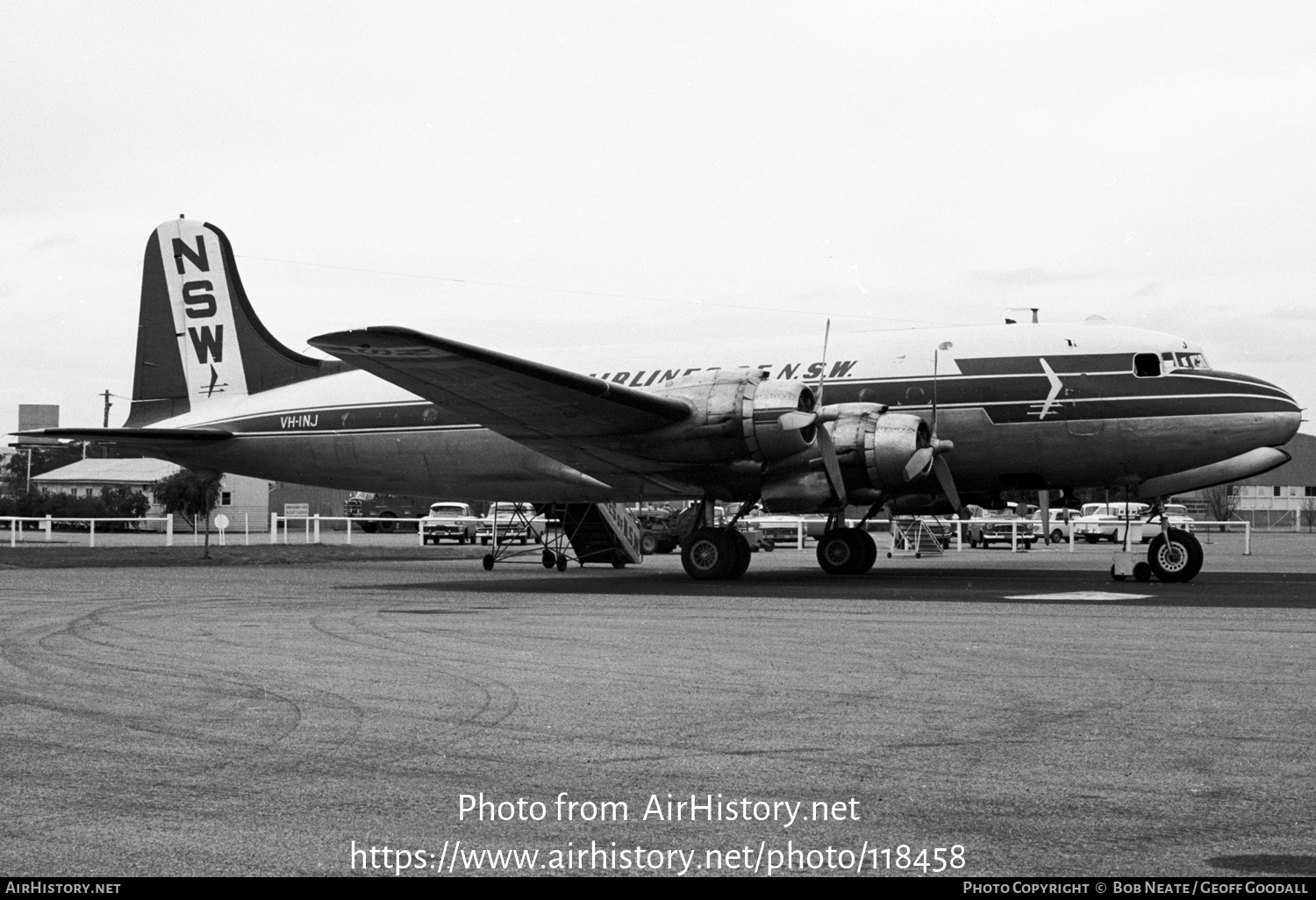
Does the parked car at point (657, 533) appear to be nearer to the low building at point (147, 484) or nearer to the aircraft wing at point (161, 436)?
the aircraft wing at point (161, 436)

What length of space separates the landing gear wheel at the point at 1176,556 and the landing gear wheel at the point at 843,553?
18.3 ft

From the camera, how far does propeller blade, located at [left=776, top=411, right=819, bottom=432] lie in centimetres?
2033

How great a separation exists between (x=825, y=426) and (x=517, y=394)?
5428 millimetres

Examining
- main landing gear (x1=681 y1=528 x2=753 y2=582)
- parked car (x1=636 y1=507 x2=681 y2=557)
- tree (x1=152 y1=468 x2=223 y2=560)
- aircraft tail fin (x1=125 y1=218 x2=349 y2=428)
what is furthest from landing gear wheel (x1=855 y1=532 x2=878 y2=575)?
tree (x1=152 y1=468 x2=223 y2=560)

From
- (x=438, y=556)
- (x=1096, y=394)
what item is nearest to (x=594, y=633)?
(x=1096, y=394)

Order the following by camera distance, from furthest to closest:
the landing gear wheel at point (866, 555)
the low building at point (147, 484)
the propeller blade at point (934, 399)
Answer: the low building at point (147, 484), the landing gear wheel at point (866, 555), the propeller blade at point (934, 399)

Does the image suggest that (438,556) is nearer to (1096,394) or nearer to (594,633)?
(1096,394)

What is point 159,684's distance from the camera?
924 centimetres

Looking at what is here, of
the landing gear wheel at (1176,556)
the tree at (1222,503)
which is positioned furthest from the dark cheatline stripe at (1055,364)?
the tree at (1222,503)

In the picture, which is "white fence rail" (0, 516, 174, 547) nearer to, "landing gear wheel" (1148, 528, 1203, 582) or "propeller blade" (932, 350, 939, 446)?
"propeller blade" (932, 350, 939, 446)

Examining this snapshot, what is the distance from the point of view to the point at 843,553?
25109 millimetres

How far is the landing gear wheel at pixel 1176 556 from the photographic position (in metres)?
21.1

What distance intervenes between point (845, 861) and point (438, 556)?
31.1 metres

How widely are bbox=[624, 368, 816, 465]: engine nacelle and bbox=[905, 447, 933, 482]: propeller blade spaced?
5.93 ft
